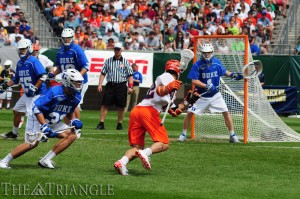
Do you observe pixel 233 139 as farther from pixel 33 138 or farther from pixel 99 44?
pixel 99 44

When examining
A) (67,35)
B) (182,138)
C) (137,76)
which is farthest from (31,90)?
(137,76)

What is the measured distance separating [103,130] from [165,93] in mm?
7898

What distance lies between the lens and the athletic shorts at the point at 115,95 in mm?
19781

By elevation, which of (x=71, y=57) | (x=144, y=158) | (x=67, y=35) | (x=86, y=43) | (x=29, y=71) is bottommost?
(x=86, y=43)

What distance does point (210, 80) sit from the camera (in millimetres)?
16703

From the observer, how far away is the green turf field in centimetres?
1016

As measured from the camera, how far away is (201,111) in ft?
55.3

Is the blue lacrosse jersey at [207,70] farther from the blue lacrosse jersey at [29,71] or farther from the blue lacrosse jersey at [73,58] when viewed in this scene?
the blue lacrosse jersey at [29,71]

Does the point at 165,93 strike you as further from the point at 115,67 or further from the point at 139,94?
the point at 139,94

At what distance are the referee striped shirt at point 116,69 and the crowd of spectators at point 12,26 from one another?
359 inches

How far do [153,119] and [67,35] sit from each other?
17.8ft

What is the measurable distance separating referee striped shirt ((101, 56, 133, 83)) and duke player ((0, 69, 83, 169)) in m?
7.77

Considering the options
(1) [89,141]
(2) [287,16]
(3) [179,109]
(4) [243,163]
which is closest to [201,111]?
(1) [89,141]

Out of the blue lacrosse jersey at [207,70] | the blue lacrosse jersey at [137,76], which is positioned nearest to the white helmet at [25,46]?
the blue lacrosse jersey at [207,70]
